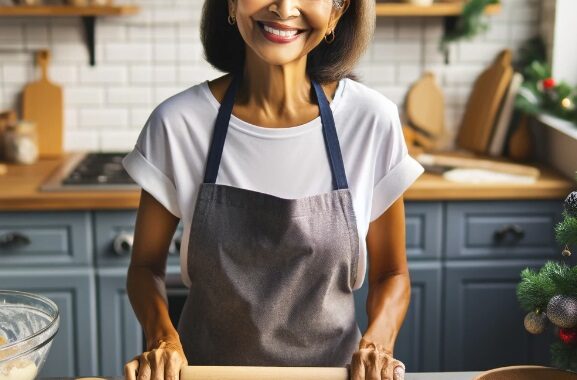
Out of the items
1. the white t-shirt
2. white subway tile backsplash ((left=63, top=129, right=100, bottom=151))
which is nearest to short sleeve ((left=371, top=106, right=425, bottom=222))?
the white t-shirt

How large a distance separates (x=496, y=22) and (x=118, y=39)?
5.29 ft

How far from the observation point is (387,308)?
5.59 feet

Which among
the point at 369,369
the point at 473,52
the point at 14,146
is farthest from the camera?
the point at 473,52

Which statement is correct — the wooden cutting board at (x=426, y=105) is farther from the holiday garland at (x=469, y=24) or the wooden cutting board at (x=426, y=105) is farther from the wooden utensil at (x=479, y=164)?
the wooden utensil at (x=479, y=164)

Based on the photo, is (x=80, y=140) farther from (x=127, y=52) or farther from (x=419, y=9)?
(x=419, y=9)

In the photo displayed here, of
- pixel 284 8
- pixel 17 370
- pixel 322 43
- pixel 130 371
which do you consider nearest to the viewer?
pixel 17 370

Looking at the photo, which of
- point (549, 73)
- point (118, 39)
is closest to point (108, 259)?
point (118, 39)

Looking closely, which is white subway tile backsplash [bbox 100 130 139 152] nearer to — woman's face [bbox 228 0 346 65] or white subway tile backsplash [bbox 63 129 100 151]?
white subway tile backsplash [bbox 63 129 100 151]

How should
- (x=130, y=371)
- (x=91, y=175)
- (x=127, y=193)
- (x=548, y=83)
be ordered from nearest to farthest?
(x=130, y=371), (x=127, y=193), (x=91, y=175), (x=548, y=83)

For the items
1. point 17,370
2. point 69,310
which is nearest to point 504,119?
point 69,310

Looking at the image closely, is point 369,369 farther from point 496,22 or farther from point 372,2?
point 496,22

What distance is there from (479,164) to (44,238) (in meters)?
1.62

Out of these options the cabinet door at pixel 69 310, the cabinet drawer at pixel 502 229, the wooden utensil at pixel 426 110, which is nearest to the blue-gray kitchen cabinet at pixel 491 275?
the cabinet drawer at pixel 502 229

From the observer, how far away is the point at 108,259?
3.09 metres
